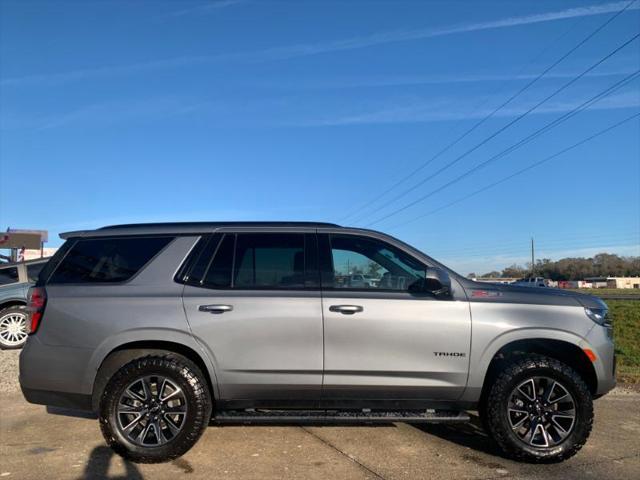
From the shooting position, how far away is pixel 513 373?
4.49 metres

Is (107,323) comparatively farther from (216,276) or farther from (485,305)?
(485,305)

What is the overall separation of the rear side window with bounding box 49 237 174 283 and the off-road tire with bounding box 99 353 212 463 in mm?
828

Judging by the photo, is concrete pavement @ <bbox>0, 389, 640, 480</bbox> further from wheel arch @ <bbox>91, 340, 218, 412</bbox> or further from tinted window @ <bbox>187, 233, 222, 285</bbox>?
tinted window @ <bbox>187, 233, 222, 285</bbox>

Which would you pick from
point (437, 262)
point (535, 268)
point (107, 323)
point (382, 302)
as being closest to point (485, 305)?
point (437, 262)

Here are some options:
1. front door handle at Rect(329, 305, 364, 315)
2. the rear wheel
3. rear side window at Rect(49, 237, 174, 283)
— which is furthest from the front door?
the rear wheel

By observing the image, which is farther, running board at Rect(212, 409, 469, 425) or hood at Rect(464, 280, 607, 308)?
hood at Rect(464, 280, 607, 308)

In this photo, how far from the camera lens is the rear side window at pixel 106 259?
15.5 ft

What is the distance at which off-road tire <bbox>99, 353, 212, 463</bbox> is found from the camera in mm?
4391

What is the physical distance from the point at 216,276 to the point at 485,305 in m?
2.35

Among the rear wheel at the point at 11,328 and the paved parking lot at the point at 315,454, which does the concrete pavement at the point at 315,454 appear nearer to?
the paved parking lot at the point at 315,454

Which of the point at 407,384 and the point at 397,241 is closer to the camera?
the point at 407,384

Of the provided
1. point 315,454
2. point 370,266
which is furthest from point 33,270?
point 370,266

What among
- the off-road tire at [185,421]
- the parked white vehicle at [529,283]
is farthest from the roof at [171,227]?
the parked white vehicle at [529,283]

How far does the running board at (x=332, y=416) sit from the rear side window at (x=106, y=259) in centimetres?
151
